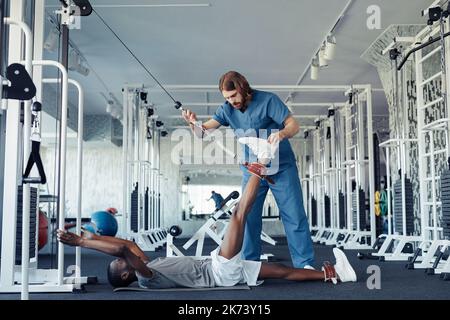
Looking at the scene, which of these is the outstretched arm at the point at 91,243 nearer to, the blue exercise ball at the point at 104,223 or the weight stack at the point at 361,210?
the blue exercise ball at the point at 104,223

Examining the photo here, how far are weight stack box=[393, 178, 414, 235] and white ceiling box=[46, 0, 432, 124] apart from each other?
1.98m

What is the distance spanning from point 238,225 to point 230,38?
426 cm

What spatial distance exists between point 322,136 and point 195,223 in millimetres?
3901

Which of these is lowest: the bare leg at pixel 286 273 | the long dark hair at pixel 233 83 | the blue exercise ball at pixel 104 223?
the bare leg at pixel 286 273

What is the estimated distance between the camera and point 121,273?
2.87m

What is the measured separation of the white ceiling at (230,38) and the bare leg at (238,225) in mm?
3146

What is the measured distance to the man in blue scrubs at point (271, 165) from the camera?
10.5ft

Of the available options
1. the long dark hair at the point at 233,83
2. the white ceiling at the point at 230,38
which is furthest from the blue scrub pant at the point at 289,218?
the white ceiling at the point at 230,38

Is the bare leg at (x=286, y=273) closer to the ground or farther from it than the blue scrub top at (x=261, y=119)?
closer to the ground

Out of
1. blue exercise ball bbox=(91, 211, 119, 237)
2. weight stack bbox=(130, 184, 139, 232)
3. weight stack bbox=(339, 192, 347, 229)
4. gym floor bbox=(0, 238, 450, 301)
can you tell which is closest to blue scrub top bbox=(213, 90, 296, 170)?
gym floor bbox=(0, 238, 450, 301)

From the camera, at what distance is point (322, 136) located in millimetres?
10195

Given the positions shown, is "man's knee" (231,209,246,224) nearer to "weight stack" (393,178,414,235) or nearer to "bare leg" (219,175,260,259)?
"bare leg" (219,175,260,259)
